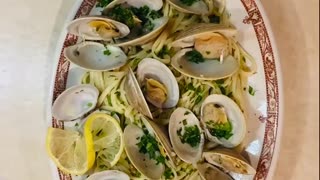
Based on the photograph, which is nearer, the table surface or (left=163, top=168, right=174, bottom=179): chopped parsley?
(left=163, top=168, right=174, bottom=179): chopped parsley

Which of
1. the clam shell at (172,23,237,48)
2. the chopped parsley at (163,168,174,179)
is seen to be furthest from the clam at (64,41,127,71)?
the chopped parsley at (163,168,174,179)

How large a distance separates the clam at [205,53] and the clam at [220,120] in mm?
49

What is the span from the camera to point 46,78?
4.21 feet

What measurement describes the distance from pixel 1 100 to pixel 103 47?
304mm

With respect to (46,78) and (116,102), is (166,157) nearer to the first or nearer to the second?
(116,102)

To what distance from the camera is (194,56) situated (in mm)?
1109

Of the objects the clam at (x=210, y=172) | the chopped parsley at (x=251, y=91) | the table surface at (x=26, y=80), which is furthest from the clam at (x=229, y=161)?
the table surface at (x=26, y=80)

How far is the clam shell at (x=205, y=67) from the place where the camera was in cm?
109

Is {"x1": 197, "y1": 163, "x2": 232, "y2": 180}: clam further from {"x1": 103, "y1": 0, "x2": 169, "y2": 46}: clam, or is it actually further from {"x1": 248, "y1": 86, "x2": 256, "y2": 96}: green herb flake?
{"x1": 103, "y1": 0, "x2": 169, "y2": 46}: clam

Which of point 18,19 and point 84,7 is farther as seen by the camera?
point 18,19

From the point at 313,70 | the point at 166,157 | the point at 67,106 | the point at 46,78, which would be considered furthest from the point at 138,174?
the point at 313,70

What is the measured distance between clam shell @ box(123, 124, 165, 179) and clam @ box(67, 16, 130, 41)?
18 cm

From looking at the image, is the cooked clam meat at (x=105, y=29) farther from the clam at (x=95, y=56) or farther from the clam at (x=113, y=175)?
the clam at (x=113, y=175)

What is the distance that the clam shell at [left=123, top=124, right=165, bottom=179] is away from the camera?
→ 44.1 inches
